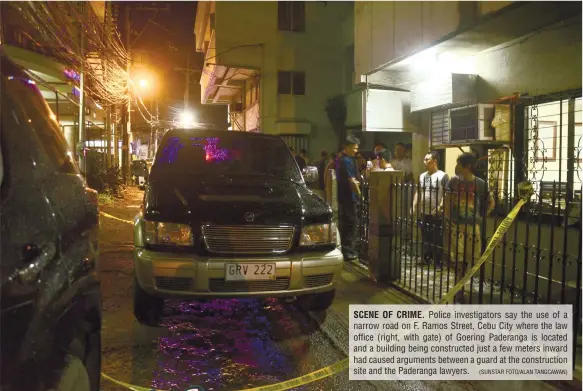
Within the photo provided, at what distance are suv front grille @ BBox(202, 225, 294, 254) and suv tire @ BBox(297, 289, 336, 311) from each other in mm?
893

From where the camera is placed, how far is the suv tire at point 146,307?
4156mm

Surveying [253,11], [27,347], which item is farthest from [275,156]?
[253,11]

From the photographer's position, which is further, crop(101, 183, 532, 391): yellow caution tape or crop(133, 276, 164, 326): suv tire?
crop(133, 276, 164, 326): suv tire

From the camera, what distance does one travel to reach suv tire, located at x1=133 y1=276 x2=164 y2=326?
13.6ft

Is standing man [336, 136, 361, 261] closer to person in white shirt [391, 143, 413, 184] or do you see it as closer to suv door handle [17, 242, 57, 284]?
person in white shirt [391, 143, 413, 184]

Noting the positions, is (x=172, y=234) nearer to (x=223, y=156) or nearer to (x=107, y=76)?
(x=223, y=156)

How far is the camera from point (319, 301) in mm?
4785

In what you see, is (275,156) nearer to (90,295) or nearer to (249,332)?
(249,332)

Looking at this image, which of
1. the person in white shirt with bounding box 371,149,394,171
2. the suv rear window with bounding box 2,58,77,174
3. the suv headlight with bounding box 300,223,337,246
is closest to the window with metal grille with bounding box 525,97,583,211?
the person in white shirt with bounding box 371,149,394,171

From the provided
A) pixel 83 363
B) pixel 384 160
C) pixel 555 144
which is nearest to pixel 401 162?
pixel 384 160

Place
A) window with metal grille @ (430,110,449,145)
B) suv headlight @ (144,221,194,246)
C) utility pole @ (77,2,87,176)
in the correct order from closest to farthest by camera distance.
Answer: suv headlight @ (144,221,194,246) → window with metal grille @ (430,110,449,145) → utility pole @ (77,2,87,176)

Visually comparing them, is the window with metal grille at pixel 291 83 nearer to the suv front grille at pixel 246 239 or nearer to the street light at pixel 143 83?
the street light at pixel 143 83

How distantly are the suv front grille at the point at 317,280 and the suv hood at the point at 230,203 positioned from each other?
1.71 feet

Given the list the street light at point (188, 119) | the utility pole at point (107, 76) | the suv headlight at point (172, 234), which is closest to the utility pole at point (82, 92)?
the utility pole at point (107, 76)
